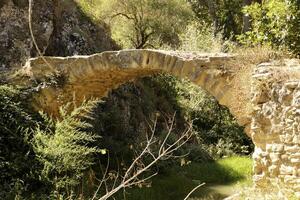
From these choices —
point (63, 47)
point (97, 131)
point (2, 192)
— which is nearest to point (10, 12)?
point (63, 47)

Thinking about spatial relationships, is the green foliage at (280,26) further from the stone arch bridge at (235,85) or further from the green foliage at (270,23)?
the stone arch bridge at (235,85)

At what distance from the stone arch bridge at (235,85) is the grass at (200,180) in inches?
97.4

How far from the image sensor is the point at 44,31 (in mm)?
12555

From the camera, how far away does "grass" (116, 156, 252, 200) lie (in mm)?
10023

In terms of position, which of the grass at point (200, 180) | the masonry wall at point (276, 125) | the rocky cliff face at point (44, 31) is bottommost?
the grass at point (200, 180)

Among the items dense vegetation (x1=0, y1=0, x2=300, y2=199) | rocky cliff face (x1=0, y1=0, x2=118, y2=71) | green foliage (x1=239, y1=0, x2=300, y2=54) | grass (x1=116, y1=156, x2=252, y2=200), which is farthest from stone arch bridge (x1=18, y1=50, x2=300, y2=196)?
grass (x1=116, y1=156, x2=252, y2=200)

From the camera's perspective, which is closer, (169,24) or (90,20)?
(90,20)

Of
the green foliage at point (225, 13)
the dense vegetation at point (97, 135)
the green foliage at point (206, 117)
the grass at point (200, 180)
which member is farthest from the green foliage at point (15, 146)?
the green foliage at point (225, 13)

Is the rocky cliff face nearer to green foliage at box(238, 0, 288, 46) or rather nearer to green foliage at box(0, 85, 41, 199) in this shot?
green foliage at box(0, 85, 41, 199)

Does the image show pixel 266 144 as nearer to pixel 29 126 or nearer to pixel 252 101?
pixel 252 101

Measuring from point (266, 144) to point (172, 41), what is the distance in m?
11.8

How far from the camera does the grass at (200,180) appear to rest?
10023 millimetres

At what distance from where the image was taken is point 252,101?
25.2ft

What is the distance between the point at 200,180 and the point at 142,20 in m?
7.36
